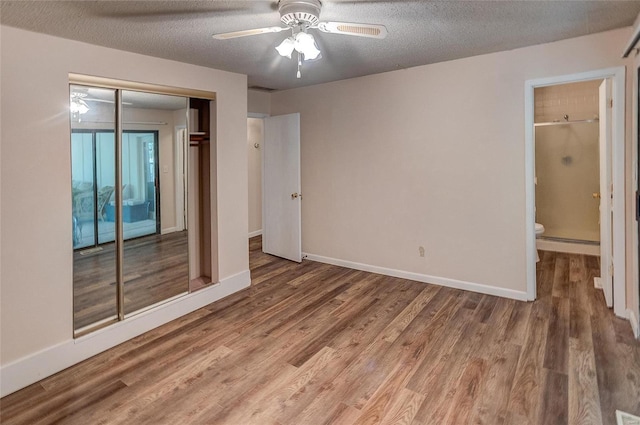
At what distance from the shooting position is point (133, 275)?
3.16 m

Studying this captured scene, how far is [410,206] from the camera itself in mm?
4238

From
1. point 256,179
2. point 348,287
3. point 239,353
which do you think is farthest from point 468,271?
point 256,179

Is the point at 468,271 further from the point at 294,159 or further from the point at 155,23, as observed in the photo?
the point at 155,23

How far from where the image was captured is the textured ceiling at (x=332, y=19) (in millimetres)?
2217

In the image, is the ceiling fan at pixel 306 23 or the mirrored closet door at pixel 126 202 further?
the mirrored closet door at pixel 126 202

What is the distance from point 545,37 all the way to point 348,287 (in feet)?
9.87

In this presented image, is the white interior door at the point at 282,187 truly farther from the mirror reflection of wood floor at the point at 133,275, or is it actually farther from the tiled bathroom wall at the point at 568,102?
the tiled bathroom wall at the point at 568,102

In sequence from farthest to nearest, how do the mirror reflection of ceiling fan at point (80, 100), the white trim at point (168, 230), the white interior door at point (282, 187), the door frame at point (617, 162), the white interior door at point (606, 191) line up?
the white interior door at point (282, 187)
the white trim at point (168, 230)
the white interior door at point (606, 191)
the door frame at point (617, 162)
the mirror reflection of ceiling fan at point (80, 100)

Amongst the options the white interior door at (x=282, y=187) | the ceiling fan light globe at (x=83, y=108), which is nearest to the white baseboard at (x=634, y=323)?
the white interior door at (x=282, y=187)

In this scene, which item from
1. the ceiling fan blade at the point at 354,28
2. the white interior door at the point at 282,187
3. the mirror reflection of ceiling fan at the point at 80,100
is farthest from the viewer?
the white interior door at the point at 282,187

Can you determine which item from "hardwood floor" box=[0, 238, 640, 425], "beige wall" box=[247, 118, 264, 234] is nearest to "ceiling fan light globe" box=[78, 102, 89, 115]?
"hardwood floor" box=[0, 238, 640, 425]

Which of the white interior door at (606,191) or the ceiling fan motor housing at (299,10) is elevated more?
the ceiling fan motor housing at (299,10)

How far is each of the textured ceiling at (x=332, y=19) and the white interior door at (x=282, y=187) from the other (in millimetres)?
1539

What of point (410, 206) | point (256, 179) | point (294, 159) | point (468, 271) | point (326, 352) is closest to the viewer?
point (326, 352)
